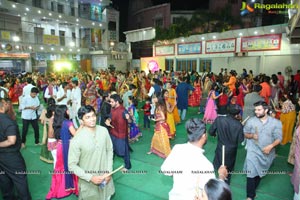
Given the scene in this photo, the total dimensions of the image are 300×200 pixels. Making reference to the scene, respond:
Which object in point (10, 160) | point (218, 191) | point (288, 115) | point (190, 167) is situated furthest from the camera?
point (288, 115)

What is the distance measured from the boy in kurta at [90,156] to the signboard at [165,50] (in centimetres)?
1578

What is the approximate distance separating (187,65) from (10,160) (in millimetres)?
15107

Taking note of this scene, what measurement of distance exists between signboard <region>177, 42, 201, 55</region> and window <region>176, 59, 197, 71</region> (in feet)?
2.11

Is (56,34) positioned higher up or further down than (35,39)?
higher up

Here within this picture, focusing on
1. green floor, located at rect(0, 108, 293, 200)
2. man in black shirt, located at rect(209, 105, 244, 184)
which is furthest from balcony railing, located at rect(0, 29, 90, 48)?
man in black shirt, located at rect(209, 105, 244, 184)

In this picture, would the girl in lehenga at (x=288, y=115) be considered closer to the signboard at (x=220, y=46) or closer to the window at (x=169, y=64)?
the signboard at (x=220, y=46)

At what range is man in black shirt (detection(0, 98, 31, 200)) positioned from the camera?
277 cm

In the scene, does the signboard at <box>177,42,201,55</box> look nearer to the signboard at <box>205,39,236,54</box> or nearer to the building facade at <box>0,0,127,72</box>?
the signboard at <box>205,39,236,54</box>

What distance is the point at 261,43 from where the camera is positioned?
41.9 ft

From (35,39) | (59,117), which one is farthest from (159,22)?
(59,117)

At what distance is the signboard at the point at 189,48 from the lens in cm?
1595

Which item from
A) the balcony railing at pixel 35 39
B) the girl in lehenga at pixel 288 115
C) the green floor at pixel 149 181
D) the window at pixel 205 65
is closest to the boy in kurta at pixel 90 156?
the green floor at pixel 149 181

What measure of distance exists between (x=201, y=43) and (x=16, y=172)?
14.6 meters

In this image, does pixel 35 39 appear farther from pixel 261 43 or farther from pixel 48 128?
pixel 48 128
